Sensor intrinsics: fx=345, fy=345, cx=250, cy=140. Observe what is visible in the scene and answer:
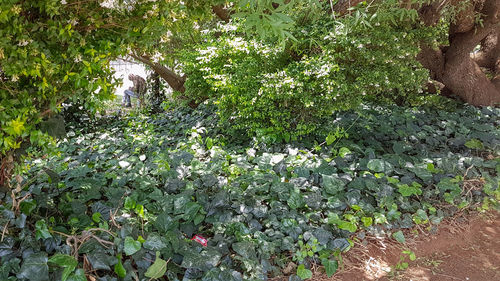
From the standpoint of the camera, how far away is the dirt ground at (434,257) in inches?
102

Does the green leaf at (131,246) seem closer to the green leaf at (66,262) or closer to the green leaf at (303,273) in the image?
the green leaf at (66,262)

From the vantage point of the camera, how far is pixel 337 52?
422cm

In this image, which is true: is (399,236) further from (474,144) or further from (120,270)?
(474,144)

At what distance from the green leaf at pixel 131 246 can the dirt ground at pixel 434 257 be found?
4.09 feet

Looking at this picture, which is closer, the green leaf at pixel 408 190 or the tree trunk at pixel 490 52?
the green leaf at pixel 408 190

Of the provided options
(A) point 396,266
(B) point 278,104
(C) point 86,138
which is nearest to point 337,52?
(B) point 278,104

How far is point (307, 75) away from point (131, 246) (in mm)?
2679

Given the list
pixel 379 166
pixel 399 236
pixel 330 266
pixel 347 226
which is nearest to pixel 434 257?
pixel 399 236

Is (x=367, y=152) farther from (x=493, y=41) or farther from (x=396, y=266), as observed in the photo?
(x=493, y=41)

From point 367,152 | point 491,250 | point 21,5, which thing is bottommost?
point 491,250

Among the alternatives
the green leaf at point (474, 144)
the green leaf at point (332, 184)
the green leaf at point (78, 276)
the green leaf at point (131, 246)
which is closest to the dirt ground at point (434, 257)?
the green leaf at point (332, 184)

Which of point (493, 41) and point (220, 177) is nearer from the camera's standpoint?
point (220, 177)

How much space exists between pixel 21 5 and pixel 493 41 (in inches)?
352

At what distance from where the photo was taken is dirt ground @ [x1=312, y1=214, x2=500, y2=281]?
258cm
